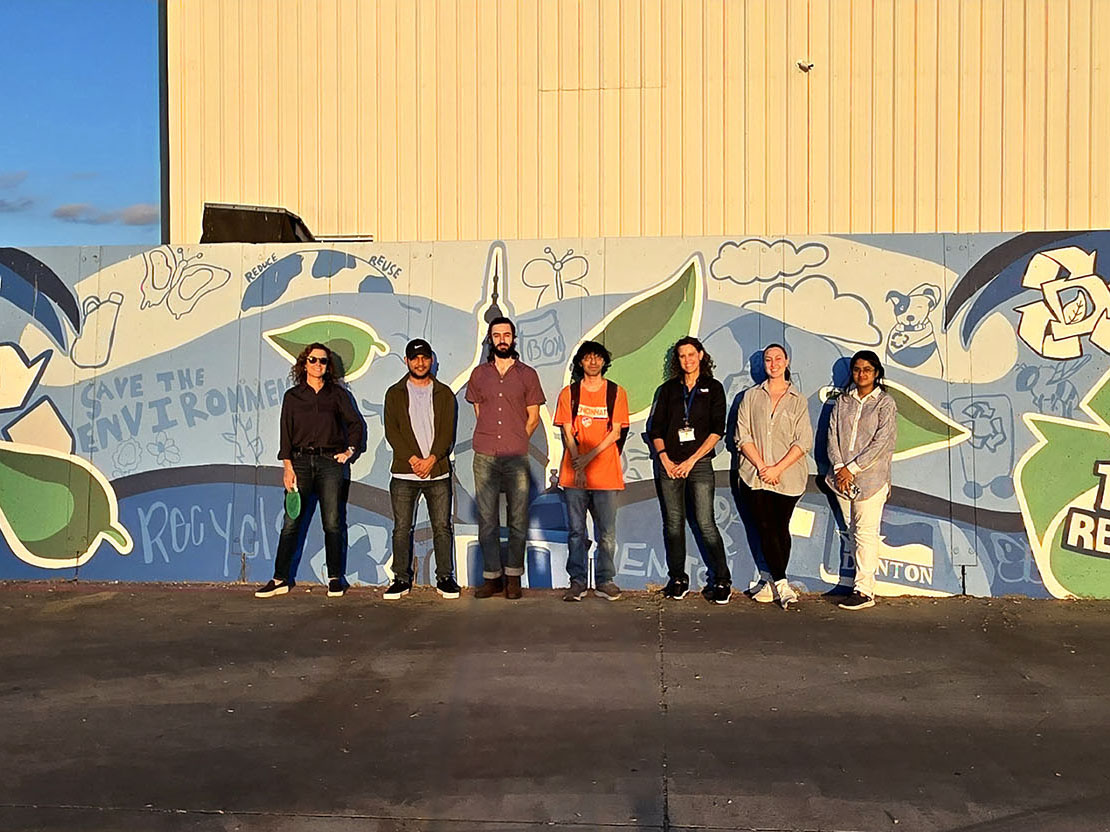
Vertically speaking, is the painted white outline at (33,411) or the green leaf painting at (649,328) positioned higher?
the green leaf painting at (649,328)

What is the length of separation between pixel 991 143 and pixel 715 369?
14.4 feet

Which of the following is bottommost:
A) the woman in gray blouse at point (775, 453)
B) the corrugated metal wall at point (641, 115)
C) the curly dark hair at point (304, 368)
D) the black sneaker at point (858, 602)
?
the black sneaker at point (858, 602)

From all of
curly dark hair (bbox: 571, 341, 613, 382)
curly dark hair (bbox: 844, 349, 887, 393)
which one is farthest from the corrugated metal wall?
curly dark hair (bbox: 844, 349, 887, 393)

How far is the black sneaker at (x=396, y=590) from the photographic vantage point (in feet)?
23.7

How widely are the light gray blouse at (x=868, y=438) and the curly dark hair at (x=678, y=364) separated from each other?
949 millimetres

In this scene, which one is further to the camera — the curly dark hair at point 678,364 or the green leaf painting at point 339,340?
the green leaf painting at point 339,340

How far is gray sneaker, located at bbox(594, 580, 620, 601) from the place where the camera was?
7.13 metres

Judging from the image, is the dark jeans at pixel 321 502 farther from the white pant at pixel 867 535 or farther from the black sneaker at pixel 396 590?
the white pant at pixel 867 535

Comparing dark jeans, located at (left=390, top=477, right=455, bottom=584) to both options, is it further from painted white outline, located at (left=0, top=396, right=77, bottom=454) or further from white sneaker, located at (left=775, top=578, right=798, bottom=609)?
painted white outline, located at (left=0, top=396, right=77, bottom=454)

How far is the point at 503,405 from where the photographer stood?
707 cm

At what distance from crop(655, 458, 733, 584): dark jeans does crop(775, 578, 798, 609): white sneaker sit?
0.34m

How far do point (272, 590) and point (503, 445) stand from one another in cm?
198

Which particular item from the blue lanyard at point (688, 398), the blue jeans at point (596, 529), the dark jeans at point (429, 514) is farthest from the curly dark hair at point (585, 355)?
the dark jeans at point (429, 514)

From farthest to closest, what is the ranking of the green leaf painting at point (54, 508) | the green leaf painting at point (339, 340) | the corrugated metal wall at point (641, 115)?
the corrugated metal wall at point (641, 115) → the green leaf painting at point (54, 508) → the green leaf painting at point (339, 340)
